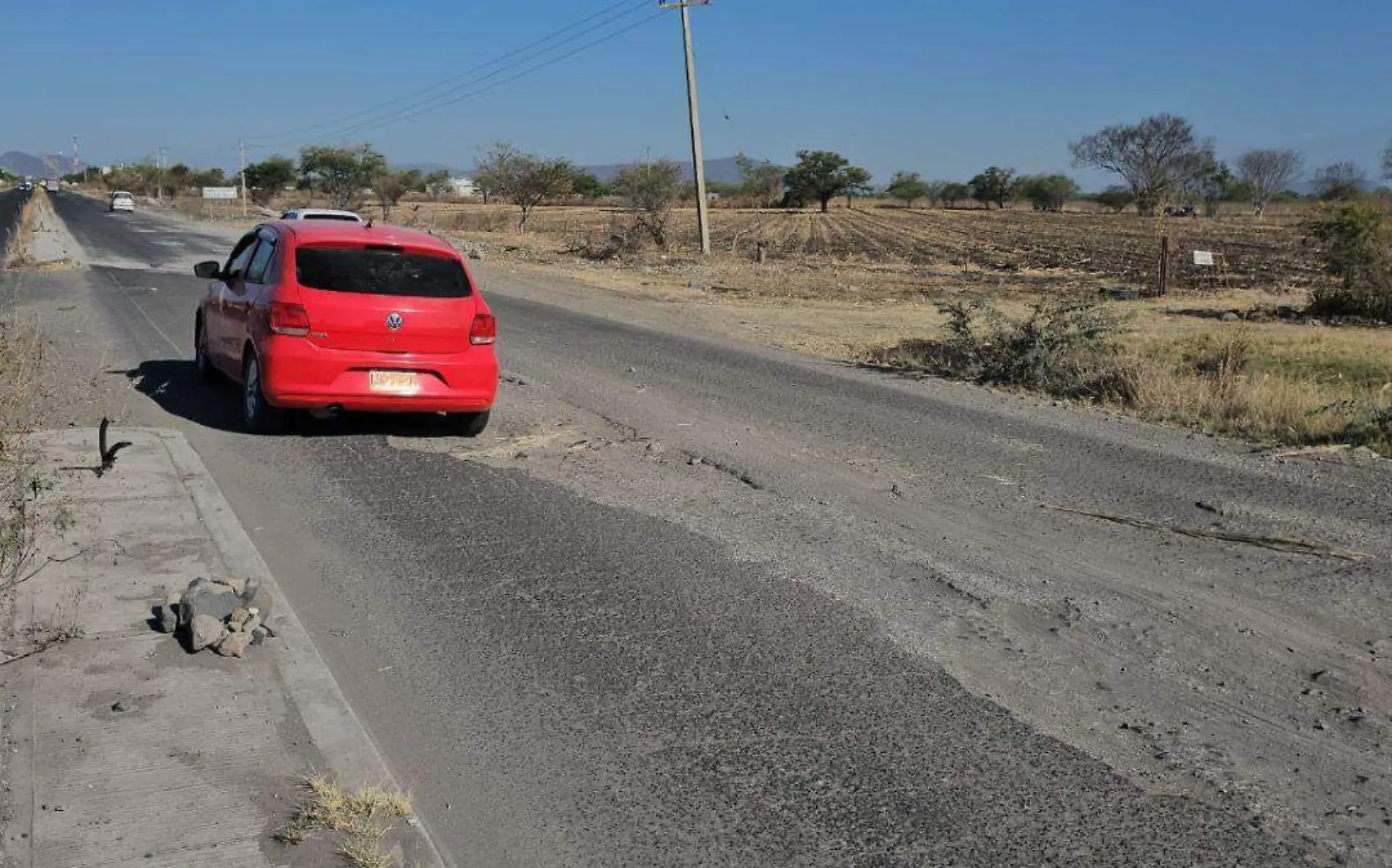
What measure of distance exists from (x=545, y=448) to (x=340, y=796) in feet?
18.8

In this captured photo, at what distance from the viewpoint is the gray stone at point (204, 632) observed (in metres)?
5.20

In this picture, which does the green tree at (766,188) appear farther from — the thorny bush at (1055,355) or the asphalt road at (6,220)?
the thorny bush at (1055,355)

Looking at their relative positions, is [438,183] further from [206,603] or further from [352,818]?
[352,818]

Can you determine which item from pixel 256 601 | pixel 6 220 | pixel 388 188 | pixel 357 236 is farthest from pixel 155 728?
pixel 388 188

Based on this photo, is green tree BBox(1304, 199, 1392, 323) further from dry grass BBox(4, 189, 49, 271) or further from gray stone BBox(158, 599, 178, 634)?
dry grass BBox(4, 189, 49, 271)

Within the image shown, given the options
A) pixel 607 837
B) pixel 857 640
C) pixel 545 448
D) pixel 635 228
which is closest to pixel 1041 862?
pixel 607 837

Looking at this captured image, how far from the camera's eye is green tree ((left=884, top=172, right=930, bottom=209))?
506 ft

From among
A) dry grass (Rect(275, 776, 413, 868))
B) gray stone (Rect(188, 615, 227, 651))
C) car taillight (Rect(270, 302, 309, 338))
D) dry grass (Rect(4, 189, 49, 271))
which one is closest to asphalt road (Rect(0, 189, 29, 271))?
dry grass (Rect(4, 189, 49, 271))

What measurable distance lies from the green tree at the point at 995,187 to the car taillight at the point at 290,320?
13899cm

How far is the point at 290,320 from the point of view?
9266mm

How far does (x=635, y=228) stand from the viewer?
40531 millimetres

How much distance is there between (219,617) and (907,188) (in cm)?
15520

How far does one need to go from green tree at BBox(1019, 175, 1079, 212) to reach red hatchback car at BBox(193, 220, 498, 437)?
13501cm

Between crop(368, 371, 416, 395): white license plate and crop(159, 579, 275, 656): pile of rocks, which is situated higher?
crop(368, 371, 416, 395): white license plate
